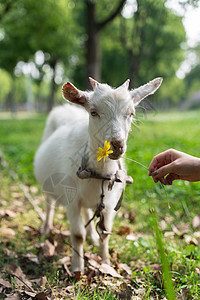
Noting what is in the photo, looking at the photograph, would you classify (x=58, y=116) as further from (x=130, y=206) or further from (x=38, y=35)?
(x=38, y=35)

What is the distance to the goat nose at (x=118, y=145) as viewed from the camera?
1.57m

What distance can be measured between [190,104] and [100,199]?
147 feet

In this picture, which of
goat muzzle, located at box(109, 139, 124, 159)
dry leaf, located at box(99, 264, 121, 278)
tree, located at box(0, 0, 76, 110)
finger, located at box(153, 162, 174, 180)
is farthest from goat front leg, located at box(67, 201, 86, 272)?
tree, located at box(0, 0, 76, 110)

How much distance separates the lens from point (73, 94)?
1.84 metres

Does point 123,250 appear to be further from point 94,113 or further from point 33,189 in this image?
point 33,189

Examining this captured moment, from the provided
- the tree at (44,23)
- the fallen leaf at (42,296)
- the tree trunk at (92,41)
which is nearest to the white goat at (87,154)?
the fallen leaf at (42,296)

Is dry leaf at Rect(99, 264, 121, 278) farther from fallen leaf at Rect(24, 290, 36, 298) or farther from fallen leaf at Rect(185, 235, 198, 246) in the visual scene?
fallen leaf at Rect(185, 235, 198, 246)

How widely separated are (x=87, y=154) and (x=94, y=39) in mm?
7718

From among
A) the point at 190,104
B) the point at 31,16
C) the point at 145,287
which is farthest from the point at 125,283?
the point at 190,104

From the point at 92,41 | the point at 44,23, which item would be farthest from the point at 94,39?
the point at 44,23

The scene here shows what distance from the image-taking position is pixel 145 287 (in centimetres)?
186

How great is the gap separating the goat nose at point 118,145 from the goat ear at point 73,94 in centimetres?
48

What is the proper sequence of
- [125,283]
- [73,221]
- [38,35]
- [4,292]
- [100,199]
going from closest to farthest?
1. [4,292]
2. [125,283]
3. [100,199]
4. [73,221]
5. [38,35]

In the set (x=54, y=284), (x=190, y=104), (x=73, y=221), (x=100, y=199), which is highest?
(x=190, y=104)
